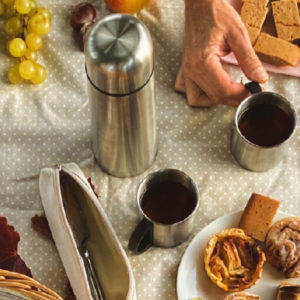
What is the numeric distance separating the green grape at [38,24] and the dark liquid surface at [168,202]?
1.21 feet

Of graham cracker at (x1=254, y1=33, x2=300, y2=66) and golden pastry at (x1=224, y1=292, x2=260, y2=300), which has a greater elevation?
graham cracker at (x1=254, y1=33, x2=300, y2=66)

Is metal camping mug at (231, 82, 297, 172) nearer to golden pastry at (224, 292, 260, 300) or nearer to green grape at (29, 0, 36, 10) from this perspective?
golden pastry at (224, 292, 260, 300)

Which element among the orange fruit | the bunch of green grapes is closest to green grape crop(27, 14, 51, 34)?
the bunch of green grapes

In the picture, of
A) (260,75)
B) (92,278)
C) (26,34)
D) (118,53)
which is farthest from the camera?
(26,34)

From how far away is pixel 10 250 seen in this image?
1.05 metres

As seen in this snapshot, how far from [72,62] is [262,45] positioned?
338 millimetres

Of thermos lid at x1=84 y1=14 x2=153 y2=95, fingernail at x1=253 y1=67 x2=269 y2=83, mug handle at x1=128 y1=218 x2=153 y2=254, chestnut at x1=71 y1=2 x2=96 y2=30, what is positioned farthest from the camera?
chestnut at x1=71 y1=2 x2=96 y2=30

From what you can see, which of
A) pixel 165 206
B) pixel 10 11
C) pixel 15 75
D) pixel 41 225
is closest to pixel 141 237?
pixel 165 206

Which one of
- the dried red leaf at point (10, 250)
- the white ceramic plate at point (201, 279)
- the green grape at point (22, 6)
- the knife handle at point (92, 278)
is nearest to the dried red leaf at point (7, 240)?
the dried red leaf at point (10, 250)

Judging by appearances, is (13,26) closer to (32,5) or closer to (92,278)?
(32,5)

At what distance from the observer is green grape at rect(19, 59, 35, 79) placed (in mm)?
1174

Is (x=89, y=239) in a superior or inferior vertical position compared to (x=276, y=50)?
inferior

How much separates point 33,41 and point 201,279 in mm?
504

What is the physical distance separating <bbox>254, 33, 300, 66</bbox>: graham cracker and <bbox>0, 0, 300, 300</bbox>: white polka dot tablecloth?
40mm
